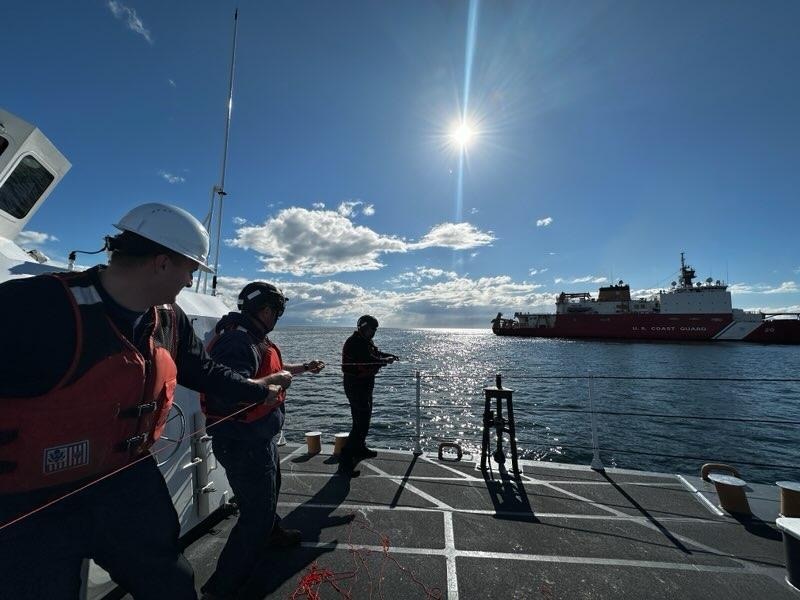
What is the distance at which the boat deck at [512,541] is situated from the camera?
269cm

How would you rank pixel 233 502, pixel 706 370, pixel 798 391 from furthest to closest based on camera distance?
pixel 706 370 → pixel 798 391 → pixel 233 502

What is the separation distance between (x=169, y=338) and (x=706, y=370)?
131 feet

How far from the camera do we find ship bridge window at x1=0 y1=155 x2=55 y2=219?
3.53 metres

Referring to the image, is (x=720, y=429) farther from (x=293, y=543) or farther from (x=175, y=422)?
(x=175, y=422)

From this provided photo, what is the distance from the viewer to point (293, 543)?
3137mm

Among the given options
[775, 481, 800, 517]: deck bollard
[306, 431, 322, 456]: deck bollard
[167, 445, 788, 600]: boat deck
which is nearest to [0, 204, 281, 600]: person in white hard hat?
[167, 445, 788, 600]: boat deck

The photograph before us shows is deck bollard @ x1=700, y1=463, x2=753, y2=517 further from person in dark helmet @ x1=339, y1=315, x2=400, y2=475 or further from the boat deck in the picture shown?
person in dark helmet @ x1=339, y1=315, x2=400, y2=475

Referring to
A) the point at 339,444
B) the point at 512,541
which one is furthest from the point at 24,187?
the point at 512,541

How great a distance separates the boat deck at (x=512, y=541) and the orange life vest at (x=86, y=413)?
1918 mm

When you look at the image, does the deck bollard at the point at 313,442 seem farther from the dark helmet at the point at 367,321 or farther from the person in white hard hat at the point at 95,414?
the person in white hard hat at the point at 95,414

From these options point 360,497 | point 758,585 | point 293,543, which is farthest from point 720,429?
point 293,543

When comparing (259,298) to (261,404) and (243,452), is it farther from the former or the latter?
(243,452)

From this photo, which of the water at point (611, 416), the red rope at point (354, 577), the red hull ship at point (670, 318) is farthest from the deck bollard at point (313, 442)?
the red hull ship at point (670, 318)

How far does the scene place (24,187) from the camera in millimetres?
3672
